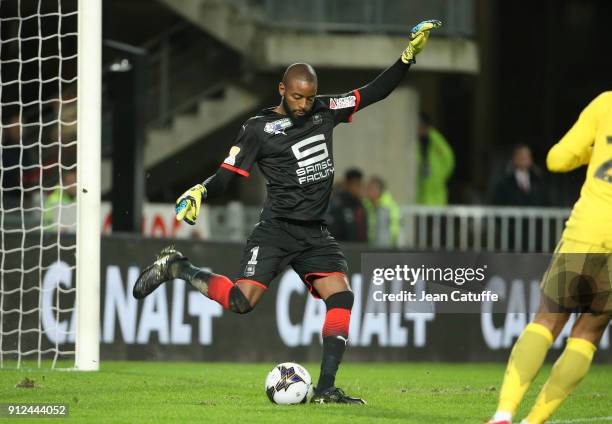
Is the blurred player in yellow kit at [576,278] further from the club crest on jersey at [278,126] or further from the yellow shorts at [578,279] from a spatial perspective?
the club crest on jersey at [278,126]

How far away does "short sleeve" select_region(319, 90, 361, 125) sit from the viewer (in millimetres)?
8977

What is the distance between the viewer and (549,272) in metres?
6.84

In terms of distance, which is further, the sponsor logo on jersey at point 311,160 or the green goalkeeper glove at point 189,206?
the sponsor logo on jersey at point 311,160

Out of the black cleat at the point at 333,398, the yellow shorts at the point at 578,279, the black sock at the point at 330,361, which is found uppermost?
the yellow shorts at the point at 578,279

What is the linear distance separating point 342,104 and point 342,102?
0.02m

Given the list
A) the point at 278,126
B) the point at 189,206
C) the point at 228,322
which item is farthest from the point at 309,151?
the point at 228,322

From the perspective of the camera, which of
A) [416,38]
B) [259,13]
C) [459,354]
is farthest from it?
[259,13]

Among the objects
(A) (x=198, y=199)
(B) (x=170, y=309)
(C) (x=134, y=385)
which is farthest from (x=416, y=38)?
(B) (x=170, y=309)

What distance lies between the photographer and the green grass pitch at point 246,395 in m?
7.95

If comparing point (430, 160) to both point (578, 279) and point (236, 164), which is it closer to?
point (236, 164)

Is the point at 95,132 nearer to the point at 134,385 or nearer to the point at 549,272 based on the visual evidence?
the point at 134,385

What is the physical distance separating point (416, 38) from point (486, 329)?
218 inches

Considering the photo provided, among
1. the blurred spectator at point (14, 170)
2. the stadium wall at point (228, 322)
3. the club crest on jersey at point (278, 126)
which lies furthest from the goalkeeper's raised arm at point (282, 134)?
the blurred spectator at point (14, 170)

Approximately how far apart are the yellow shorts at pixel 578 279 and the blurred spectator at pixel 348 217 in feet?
27.9
